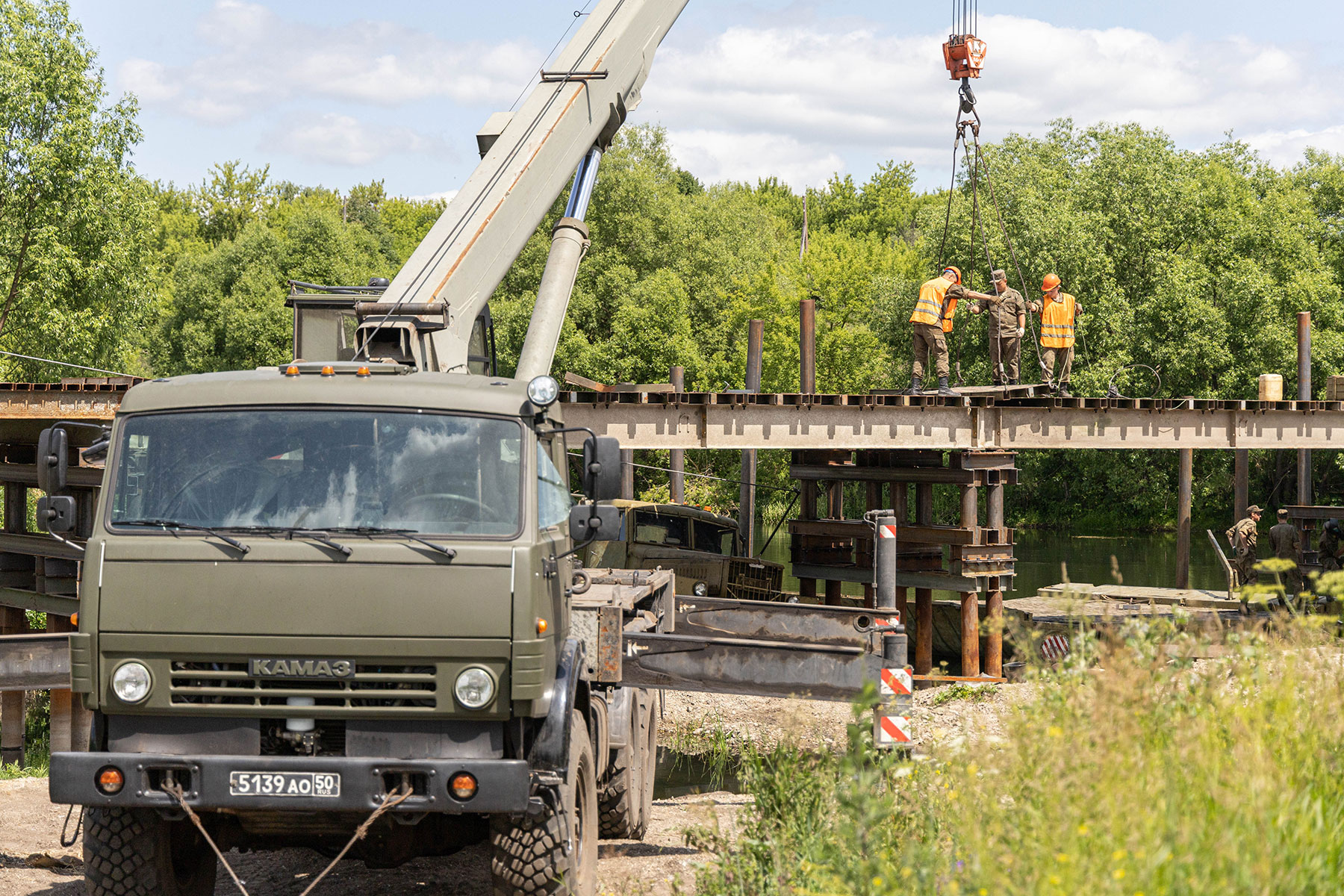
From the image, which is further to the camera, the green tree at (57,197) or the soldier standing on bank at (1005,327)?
the green tree at (57,197)

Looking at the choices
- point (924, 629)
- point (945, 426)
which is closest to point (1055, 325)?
point (945, 426)

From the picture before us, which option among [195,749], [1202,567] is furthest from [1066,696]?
[1202,567]

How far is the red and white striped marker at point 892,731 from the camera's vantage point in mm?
8453

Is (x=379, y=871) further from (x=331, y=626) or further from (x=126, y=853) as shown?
(x=331, y=626)

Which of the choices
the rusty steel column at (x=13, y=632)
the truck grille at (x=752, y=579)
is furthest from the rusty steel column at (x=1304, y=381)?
the rusty steel column at (x=13, y=632)

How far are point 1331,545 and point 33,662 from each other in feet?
72.4

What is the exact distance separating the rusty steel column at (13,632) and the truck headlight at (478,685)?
13.3 meters

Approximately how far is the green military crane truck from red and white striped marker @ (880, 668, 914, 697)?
2.64 meters

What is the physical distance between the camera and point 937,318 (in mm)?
20859

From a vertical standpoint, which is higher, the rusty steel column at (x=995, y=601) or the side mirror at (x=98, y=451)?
the side mirror at (x=98, y=451)

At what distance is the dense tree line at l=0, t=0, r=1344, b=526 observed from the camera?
29594 millimetres

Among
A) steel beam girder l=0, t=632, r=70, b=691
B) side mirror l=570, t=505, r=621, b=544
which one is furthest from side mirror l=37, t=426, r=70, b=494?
steel beam girder l=0, t=632, r=70, b=691

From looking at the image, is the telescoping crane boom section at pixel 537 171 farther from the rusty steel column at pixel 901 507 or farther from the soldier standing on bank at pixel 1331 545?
the soldier standing on bank at pixel 1331 545

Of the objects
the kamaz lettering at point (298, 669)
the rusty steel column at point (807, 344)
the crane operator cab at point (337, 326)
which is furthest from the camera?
the rusty steel column at point (807, 344)
